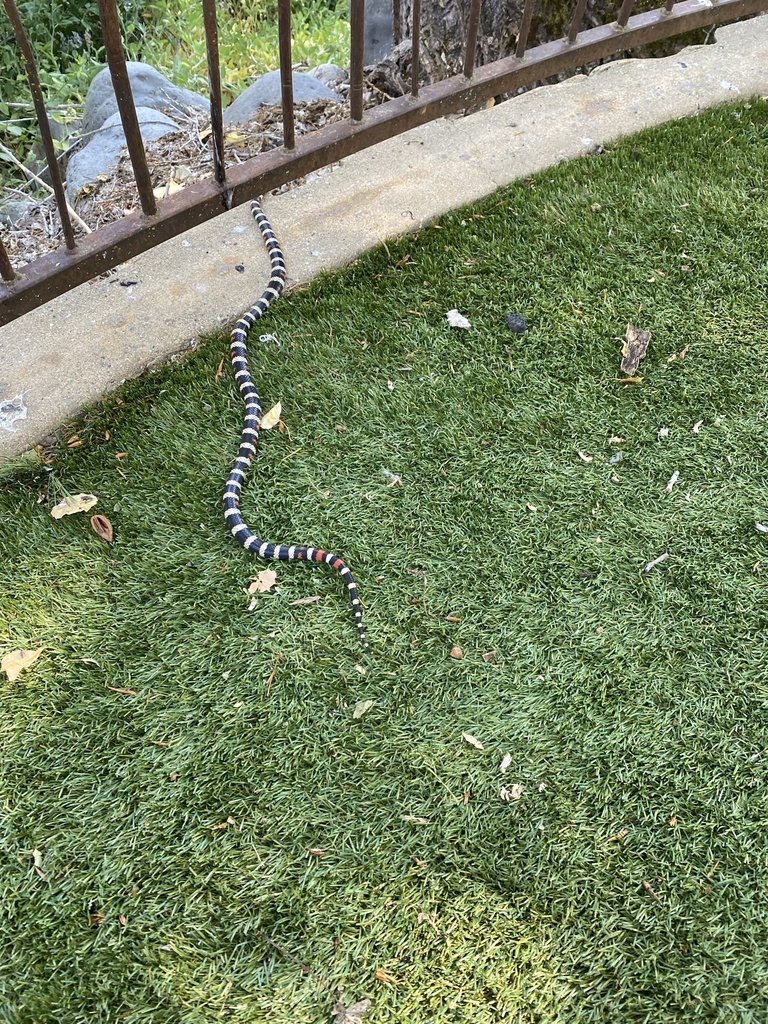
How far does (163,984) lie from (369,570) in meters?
1.65

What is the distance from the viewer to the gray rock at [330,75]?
19.8 ft

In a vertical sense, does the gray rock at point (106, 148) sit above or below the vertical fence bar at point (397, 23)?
below

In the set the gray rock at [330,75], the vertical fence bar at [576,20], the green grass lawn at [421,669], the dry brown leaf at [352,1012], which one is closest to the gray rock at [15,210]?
the green grass lawn at [421,669]

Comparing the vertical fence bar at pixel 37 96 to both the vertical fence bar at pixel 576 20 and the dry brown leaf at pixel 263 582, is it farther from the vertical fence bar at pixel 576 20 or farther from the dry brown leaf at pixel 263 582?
the vertical fence bar at pixel 576 20

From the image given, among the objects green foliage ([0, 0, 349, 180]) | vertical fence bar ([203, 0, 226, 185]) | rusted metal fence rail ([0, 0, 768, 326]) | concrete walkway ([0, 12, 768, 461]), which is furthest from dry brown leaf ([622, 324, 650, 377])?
green foliage ([0, 0, 349, 180])

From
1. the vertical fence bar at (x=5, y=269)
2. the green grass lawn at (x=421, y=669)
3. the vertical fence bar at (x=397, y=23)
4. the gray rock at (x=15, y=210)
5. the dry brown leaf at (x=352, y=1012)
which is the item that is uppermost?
the vertical fence bar at (x=397, y=23)

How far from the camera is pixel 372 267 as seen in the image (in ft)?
14.3

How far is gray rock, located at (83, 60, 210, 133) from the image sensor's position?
5711 mm

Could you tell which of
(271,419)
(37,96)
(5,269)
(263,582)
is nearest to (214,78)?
(37,96)

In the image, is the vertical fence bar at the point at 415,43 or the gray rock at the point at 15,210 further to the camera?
the gray rock at the point at 15,210

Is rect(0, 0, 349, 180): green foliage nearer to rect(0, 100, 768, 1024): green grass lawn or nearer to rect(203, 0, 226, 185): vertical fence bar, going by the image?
rect(203, 0, 226, 185): vertical fence bar

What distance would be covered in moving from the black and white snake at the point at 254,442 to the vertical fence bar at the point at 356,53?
0.83 m

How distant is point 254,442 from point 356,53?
6.59 ft

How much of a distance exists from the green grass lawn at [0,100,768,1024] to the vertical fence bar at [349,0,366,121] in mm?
797
